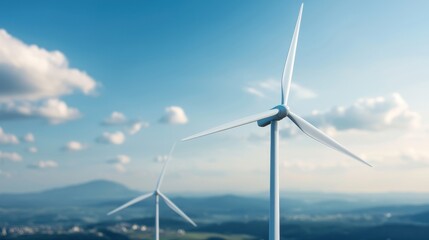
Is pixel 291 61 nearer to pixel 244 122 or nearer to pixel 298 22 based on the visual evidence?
pixel 298 22

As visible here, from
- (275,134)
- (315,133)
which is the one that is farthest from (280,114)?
(315,133)

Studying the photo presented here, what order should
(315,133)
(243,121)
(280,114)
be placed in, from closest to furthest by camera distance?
(280,114)
(243,121)
(315,133)

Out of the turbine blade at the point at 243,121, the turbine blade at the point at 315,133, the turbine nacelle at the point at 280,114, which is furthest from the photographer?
the turbine blade at the point at 315,133

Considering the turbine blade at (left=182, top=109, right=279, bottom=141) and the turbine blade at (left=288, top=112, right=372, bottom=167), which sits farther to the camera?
the turbine blade at (left=288, top=112, right=372, bottom=167)

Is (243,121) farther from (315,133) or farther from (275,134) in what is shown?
(315,133)

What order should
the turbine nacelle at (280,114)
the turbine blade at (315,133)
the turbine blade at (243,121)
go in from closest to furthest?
the turbine blade at (243,121) → the turbine nacelle at (280,114) → the turbine blade at (315,133)

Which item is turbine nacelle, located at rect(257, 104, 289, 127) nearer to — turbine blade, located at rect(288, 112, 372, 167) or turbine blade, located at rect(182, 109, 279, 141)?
turbine blade, located at rect(182, 109, 279, 141)

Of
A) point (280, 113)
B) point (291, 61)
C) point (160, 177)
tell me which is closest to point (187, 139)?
point (280, 113)

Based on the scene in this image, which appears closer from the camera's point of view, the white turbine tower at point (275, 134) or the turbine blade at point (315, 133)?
the white turbine tower at point (275, 134)

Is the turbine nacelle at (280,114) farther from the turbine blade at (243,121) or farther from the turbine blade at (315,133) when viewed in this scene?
the turbine blade at (315,133)

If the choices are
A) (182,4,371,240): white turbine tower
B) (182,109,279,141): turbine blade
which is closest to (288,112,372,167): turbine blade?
(182,4,371,240): white turbine tower

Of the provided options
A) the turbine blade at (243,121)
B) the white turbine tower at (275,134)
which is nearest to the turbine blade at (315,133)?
the white turbine tower at (275,134)
